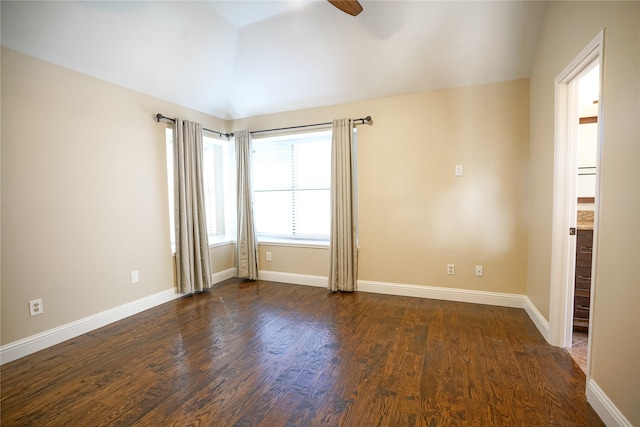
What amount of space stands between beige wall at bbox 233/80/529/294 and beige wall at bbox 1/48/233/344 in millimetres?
2254

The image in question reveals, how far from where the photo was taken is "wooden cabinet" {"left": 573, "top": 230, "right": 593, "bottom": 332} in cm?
248

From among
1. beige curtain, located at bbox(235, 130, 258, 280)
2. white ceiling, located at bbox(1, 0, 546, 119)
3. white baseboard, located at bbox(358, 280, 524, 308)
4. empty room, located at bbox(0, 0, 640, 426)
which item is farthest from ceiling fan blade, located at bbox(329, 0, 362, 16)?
white baseboard, located at bbox(358, 280, 524, 308)

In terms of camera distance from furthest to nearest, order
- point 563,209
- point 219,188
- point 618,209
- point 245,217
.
→ point 219,188
point 245,217
point 563,209
point 618,209

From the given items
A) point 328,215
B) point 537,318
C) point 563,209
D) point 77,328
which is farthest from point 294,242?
point 563,209

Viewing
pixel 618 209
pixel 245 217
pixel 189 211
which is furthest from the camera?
pixel 245 217

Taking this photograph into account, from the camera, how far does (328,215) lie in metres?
4.07

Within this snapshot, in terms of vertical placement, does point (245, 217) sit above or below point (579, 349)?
above

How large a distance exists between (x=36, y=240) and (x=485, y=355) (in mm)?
3723

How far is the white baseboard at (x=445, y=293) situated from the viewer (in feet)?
10.1

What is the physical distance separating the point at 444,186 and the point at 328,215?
62.2 inches

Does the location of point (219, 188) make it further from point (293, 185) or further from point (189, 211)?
point (293, 185)

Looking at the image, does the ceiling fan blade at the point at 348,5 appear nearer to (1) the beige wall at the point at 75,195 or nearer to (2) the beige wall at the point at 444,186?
(2) the beige wall at the point at 444,186

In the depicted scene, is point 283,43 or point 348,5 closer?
point 348,5

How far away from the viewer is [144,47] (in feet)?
8.96
